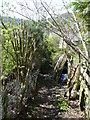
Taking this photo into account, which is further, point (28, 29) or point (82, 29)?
point (28, 29)

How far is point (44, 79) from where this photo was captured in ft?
12.6

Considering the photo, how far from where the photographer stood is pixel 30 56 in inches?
109

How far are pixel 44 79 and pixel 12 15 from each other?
7.45 ft

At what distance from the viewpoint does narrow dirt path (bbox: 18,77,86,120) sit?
210cm

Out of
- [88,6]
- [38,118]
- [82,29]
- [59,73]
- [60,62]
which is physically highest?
[88,6]

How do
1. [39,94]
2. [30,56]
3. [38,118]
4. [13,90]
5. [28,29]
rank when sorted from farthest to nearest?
[39,94] → [30,56] → [28,29] → [38,118] → [13,90]

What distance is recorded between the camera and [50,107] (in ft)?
8.02

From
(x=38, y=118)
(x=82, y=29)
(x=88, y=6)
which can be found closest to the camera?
(x=88, y=6)

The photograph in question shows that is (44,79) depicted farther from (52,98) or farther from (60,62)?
(52,98)

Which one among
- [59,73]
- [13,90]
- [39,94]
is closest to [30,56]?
[39,94]

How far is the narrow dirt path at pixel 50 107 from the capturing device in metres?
2.10

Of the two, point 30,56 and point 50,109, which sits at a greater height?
point 30,56

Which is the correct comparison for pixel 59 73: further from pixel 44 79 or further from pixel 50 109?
pixel 50 109

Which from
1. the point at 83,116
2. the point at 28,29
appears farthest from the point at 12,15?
the point at 83,116
